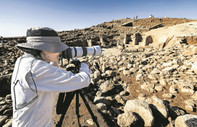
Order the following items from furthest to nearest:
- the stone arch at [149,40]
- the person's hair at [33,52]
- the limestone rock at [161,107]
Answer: the stone arch at [149,40] < the limestone rock at [161,107] < the person's hair at [33,52]

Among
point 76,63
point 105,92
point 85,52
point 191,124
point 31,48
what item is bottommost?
point 105,92

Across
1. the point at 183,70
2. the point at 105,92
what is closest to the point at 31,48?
the point at 105,92

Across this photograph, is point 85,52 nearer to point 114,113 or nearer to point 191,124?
point 114,113

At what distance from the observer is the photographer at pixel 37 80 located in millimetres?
774

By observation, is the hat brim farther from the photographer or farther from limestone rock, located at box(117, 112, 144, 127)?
limestone rock, located at box(117, 112, 144, 127)

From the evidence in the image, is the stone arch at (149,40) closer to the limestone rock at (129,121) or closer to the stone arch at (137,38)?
the stone arch at (137,38)

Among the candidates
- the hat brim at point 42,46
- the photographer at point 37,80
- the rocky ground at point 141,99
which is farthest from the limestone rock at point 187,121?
the hat brim at point 42,46

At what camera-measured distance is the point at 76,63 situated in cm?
153

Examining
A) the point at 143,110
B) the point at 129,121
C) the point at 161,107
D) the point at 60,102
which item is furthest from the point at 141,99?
the point at 60,102

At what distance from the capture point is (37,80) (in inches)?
30.4

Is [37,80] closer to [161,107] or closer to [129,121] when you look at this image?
[129,121]

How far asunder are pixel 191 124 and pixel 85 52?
183 cm

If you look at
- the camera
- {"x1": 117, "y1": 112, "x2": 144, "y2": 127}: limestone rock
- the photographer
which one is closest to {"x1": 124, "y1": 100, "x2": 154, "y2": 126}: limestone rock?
{"x1": 117, "y1": 112, "x2": 144, "y2": 127}: limestone rock

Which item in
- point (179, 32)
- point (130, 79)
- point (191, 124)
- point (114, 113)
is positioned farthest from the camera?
point (179, 32)
